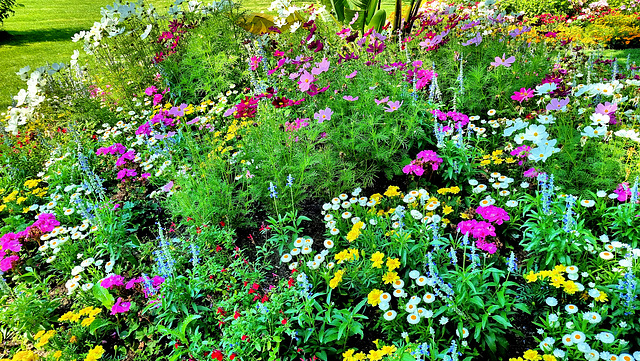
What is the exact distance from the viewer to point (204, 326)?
220cm

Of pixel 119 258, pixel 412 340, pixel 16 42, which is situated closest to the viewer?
pixel 412 340

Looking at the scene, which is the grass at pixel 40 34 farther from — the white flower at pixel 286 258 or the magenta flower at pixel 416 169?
the magenta flower at pixel 416 169

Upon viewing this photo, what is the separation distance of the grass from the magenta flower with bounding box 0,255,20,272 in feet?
15.7

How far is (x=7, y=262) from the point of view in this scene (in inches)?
108

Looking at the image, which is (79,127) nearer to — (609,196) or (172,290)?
(172,290)

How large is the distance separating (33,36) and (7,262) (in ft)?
37.1

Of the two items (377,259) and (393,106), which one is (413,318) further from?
(393,106)

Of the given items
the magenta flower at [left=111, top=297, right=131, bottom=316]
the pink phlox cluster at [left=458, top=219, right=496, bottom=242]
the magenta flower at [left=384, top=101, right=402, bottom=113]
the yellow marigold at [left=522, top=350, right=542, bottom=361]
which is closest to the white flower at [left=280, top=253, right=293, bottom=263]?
the magenta flower at [left=111, top=297, right=131, bottom=316]

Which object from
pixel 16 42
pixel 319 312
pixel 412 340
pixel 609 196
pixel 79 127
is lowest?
pixel 412 340

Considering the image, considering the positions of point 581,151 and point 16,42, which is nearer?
point 581,151

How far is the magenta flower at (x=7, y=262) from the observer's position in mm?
2713

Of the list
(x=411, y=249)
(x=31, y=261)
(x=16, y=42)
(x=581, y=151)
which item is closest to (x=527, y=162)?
(x=581, y=151)

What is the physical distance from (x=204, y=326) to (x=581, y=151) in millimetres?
2861

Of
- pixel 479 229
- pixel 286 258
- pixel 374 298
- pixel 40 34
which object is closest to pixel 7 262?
pixel 286 258
